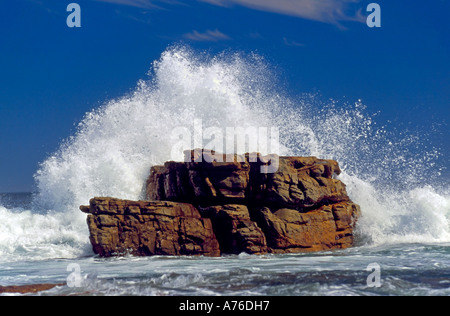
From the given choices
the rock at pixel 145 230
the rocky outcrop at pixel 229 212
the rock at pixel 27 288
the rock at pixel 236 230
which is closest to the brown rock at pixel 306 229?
the rocky outcrop at pixel 229 212

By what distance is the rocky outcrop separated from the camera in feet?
39.7

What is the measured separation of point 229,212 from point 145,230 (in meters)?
2.05

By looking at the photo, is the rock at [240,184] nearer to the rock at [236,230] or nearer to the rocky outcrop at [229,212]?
the rocky outcrop at [229,212]

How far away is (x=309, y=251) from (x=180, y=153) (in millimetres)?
5433

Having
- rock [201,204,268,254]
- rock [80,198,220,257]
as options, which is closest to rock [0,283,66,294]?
rock [80,198,220,257]

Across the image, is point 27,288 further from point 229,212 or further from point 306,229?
point 306,229

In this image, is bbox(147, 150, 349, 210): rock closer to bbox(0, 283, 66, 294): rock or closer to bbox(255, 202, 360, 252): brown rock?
bbox(255, 202, 360, 252): brown rock

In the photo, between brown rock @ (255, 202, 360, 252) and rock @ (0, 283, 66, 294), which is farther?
brown rock @ (255, 202, 360, 252)

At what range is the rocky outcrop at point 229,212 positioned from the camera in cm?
1211

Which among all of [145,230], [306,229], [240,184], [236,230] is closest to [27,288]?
[145,230]

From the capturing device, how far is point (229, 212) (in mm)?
12430
